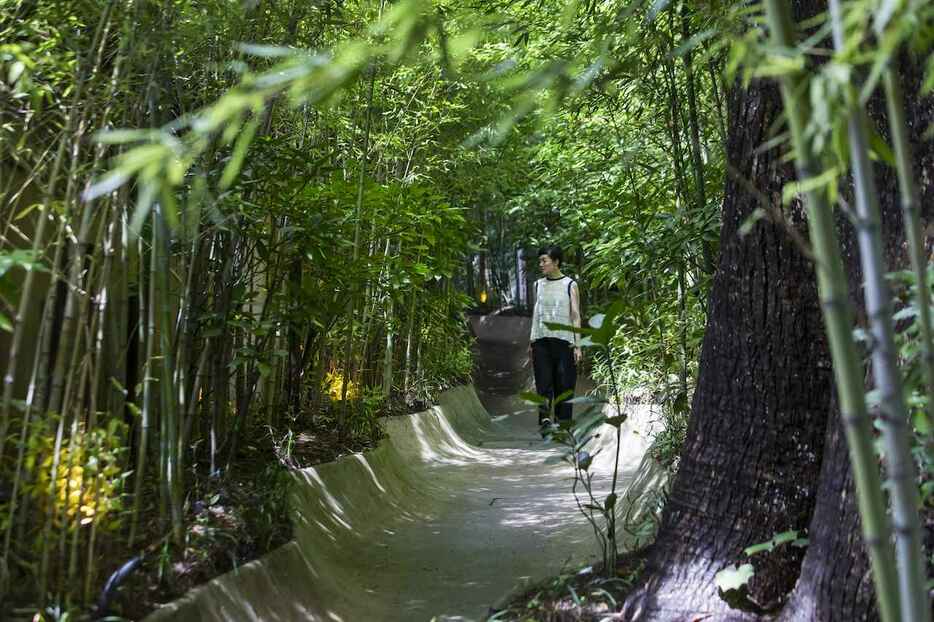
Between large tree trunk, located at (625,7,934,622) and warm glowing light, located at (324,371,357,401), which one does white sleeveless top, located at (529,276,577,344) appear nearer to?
warm glowing light, located at (324,371,357,401)

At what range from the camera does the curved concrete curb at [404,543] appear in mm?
3491

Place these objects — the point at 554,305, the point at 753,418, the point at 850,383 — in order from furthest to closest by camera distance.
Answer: the point at 554,305 → the point at 753,418 → the point at 850,383

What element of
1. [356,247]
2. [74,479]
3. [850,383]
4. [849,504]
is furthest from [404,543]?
[850,383]

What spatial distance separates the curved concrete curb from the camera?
349cm

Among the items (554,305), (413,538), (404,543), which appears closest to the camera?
(404,543)

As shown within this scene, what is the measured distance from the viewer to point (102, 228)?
2.92 metres

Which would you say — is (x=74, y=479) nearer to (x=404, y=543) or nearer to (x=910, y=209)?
(x=910, y=209)

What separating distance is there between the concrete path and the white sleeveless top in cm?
100

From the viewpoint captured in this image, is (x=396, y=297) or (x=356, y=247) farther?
(x=396, y=297)

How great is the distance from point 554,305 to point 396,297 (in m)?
1.71

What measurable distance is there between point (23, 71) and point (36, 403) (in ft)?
3.01

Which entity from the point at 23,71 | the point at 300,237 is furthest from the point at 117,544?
the point at 300,237

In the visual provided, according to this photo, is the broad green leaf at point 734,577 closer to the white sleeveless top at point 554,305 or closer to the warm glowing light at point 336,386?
the warm glowing light at point 336,386

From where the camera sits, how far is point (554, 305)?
7.33 meters
